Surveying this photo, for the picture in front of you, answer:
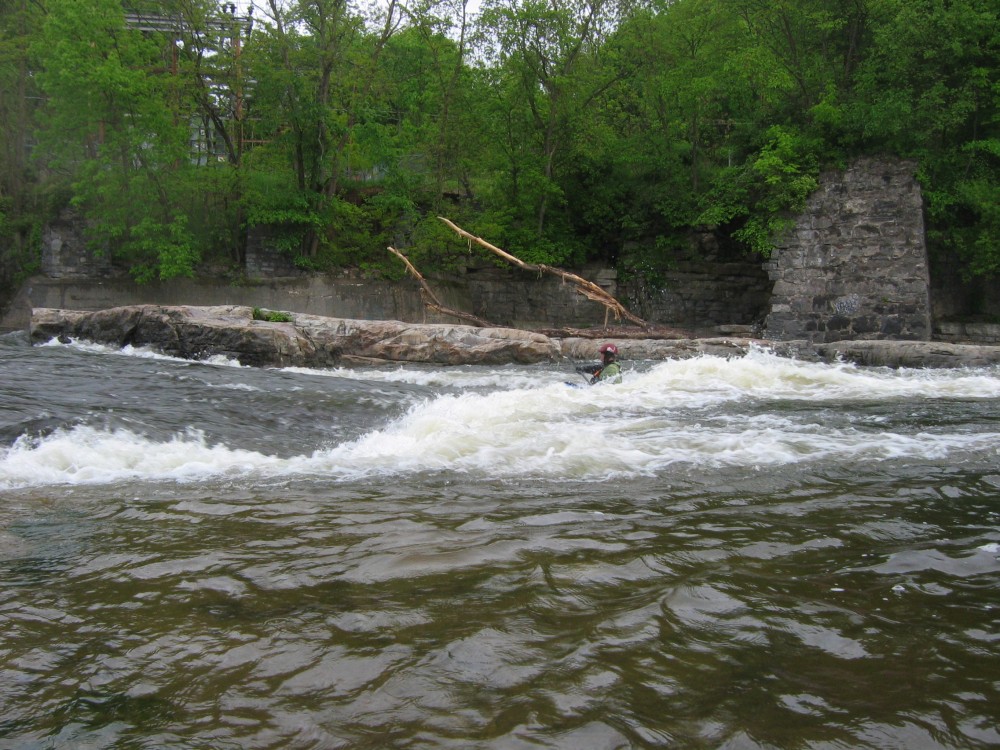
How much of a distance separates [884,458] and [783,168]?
48.0ft

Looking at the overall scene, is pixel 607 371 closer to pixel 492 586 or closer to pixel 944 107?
pixel 492 586

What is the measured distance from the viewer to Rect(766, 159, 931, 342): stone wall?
17750 mm

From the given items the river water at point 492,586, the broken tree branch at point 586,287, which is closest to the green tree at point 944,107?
the broken tree branch at point 586,287

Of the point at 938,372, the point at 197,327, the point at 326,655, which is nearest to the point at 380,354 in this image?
the point at 197,327

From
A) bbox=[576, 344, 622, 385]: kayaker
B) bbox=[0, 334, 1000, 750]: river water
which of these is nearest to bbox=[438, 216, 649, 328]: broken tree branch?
bbox=[576, 344, 622, 385]: kayaker

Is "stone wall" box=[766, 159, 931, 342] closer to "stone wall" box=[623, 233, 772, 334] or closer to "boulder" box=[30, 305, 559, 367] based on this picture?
"stone wall" box=[623, 233, 772, 334]

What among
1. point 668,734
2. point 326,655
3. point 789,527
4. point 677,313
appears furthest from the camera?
point 677,313

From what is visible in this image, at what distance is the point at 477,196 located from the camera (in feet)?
83.2

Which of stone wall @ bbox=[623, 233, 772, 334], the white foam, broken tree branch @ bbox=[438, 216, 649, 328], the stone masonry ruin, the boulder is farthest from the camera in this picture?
stone wall @ bbox=[623, 233, 772, 334]

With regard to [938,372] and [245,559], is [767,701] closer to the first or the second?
[245,559]

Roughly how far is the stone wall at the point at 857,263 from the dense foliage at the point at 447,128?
28.1 inches

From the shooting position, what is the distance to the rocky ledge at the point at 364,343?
12.3 metres

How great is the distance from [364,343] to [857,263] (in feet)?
39.4

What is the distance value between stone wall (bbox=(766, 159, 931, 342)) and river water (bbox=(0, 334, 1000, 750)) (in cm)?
1209
